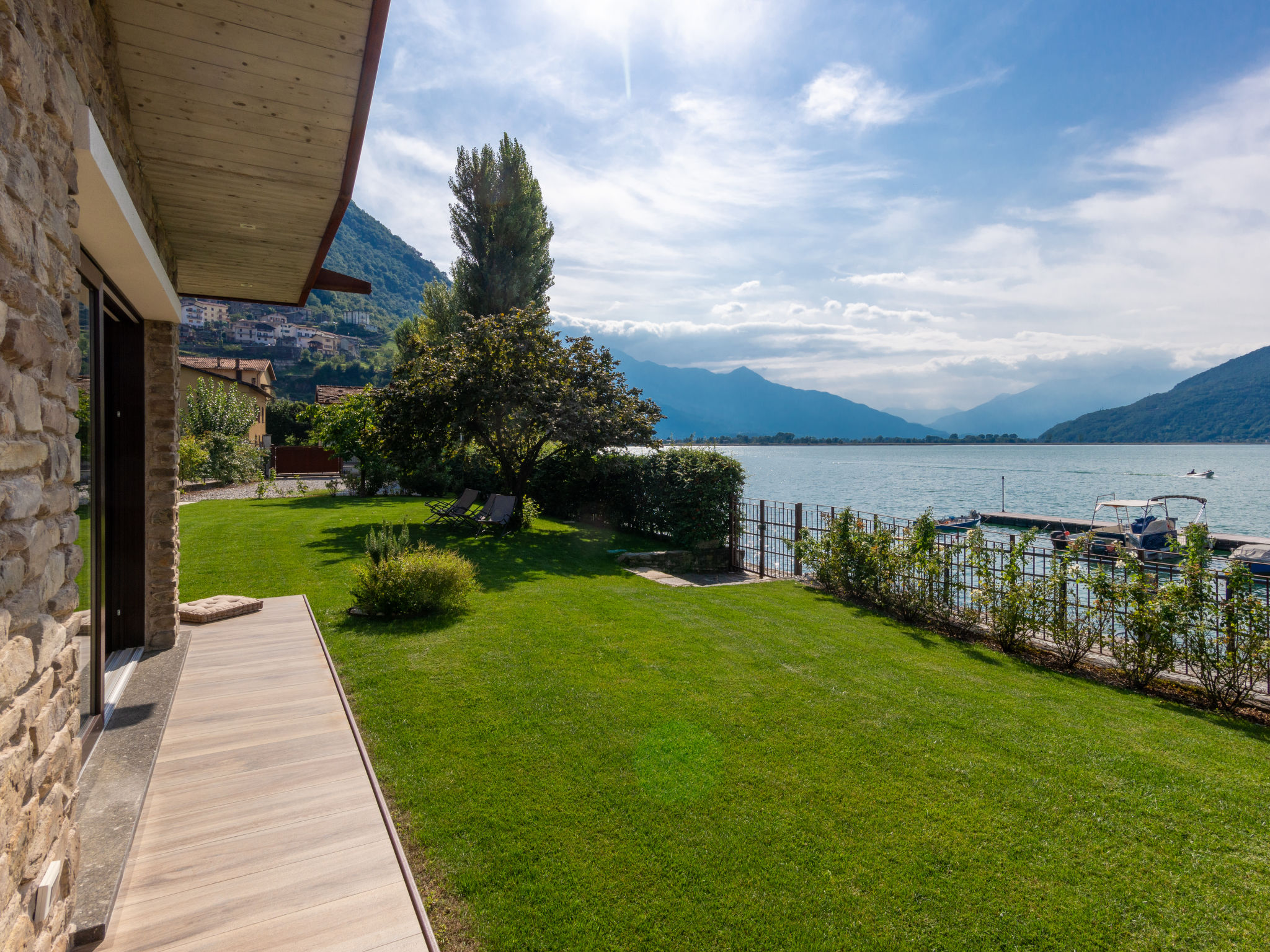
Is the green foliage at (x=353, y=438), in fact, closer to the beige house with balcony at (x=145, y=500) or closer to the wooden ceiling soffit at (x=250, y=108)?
the beige house with balcony at (x=145, y=500)

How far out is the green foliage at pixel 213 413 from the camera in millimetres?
22500

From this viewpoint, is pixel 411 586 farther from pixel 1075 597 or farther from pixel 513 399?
pixel 1075 597

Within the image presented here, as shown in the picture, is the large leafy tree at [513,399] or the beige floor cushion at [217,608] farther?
the large leafy tree at [513,399]

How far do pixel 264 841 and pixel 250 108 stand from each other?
3.42 meters

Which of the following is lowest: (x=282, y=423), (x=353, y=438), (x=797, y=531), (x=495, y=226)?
(x=797, y=531)

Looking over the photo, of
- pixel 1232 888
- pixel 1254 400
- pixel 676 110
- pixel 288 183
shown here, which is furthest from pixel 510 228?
pixel 1254 400

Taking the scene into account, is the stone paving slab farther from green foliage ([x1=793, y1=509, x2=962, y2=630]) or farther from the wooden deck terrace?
the wooden deck terrace

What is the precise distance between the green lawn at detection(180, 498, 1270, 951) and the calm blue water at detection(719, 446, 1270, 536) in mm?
7994

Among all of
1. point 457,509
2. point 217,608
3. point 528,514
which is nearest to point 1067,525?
point 528,514

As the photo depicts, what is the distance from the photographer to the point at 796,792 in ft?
11.0

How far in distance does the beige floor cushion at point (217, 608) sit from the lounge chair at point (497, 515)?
6.37 meters

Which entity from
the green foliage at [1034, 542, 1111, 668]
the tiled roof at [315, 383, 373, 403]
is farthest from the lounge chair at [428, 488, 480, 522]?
the tiled roof at [315, 383, 373, 403]

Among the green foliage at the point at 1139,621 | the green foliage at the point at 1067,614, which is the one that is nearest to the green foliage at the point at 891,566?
the green foliage at the point at 1067,614

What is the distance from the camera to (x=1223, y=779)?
12.2ft
